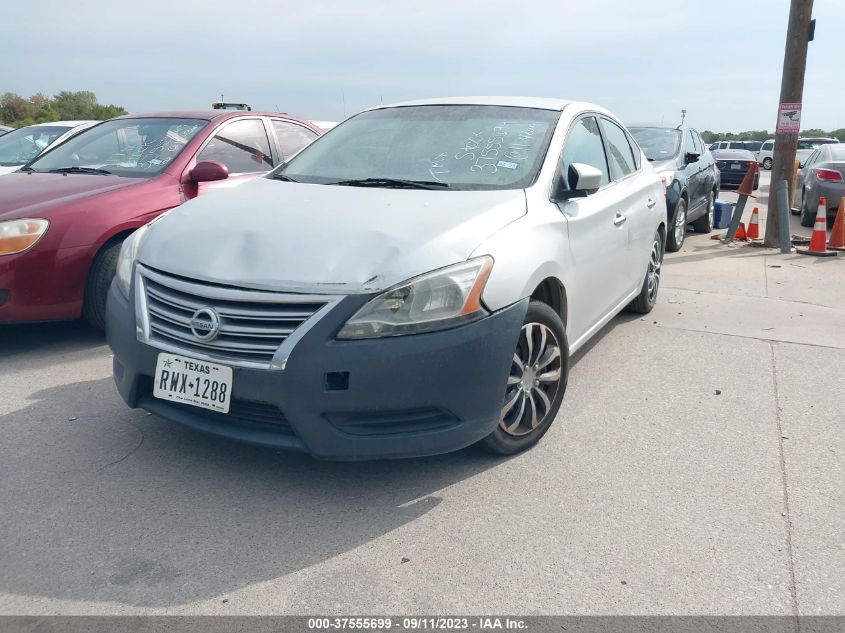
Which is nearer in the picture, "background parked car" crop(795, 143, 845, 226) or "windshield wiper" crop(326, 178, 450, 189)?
"windshield wiper" crop(326, 178, 450, 189)

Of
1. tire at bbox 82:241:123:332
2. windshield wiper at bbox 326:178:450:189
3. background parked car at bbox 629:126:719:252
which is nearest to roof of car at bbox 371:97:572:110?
windshield wiper at bbox 326:178:450:189

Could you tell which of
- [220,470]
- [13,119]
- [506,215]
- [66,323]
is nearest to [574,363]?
[506,215]

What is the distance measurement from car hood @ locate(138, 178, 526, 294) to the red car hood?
1.59 m

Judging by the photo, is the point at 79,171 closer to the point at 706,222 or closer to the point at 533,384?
the point at 533,384

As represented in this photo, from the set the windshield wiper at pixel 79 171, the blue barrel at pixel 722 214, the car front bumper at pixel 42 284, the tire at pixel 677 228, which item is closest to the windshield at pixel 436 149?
the car front bumper at pixel 42 284

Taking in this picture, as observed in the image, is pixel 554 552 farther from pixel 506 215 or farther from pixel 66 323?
pixel 66 323

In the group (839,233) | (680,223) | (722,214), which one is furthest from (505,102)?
(722,214)

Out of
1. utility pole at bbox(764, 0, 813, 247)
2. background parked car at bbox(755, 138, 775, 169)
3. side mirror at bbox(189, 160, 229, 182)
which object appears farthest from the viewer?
background parked car at bbox(755, 138, 775, 169)

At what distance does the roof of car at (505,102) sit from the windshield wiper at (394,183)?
988mm

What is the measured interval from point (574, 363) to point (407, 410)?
231cm

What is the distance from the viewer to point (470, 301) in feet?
10.2

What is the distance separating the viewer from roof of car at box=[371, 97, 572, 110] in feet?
15.3

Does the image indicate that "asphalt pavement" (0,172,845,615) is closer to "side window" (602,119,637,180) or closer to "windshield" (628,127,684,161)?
"side window" (602,119,637,180)

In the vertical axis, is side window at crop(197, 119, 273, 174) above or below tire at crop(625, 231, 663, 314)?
above
